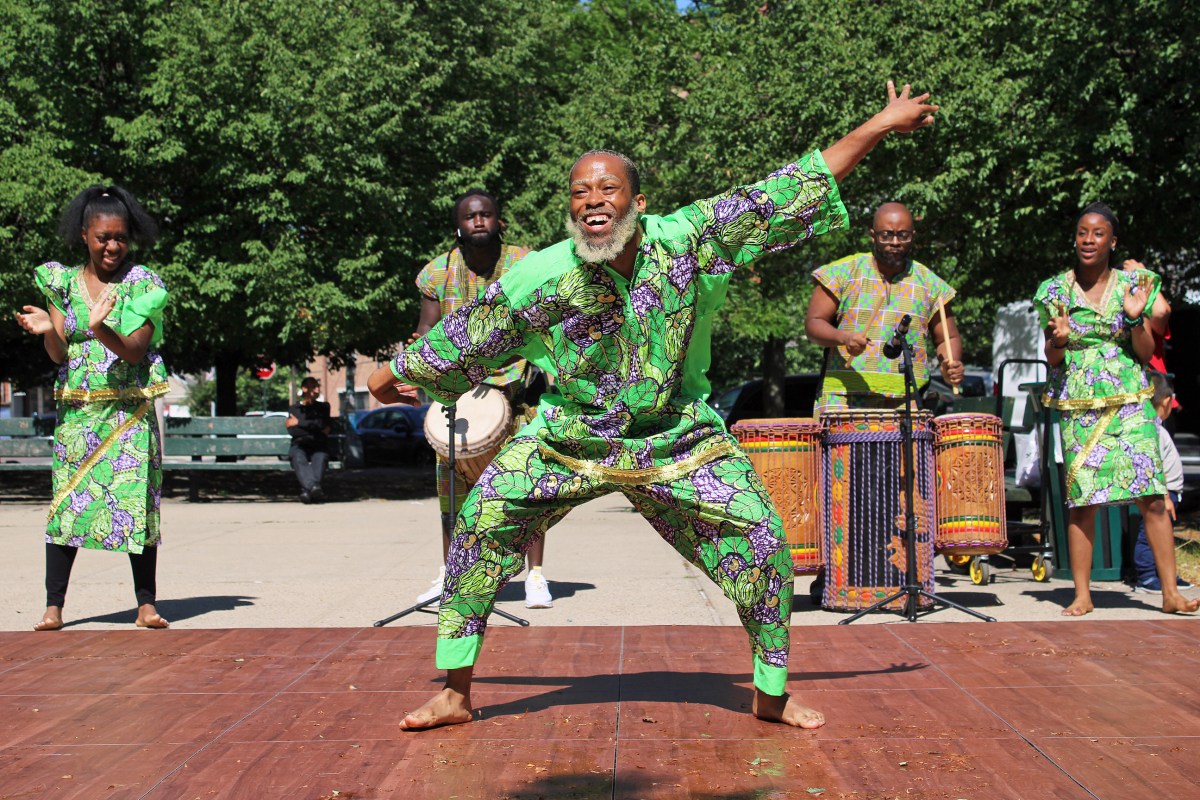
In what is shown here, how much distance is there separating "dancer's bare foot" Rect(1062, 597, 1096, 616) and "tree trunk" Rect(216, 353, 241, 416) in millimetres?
17895

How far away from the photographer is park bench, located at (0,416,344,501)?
16953 millimetres

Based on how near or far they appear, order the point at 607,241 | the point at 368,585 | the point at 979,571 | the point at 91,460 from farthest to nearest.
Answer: the point at 368,585 < the point at 979,571 < the point at 91,460 < the point at 607,241

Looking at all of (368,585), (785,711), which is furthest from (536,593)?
(785,711)

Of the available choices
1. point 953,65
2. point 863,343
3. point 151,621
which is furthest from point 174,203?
point 863,343

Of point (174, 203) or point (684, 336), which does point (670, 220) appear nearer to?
point (684, 336)

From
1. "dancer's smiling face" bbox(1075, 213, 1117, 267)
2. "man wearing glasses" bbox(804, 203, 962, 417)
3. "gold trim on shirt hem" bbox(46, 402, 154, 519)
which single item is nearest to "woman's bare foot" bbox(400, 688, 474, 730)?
"gold trim on shirt hem" bbox(46, 402, 154, 519)

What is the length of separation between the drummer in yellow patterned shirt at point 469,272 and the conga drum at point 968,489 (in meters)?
2.17

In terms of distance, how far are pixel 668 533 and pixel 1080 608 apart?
10.9 feet

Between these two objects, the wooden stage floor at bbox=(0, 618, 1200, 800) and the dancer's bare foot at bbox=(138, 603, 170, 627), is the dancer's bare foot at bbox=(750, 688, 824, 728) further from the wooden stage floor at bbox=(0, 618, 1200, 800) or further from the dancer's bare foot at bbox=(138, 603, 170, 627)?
the dancer's bare foot at bbox=(138, 603, 170, 627)

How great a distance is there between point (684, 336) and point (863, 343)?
91.7 inches

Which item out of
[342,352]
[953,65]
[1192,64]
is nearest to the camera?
[1192,64]

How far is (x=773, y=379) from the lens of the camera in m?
22.5

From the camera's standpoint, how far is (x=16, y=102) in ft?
55.5

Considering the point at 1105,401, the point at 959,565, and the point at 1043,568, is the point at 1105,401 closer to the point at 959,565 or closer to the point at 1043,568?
the point at 1043,568
